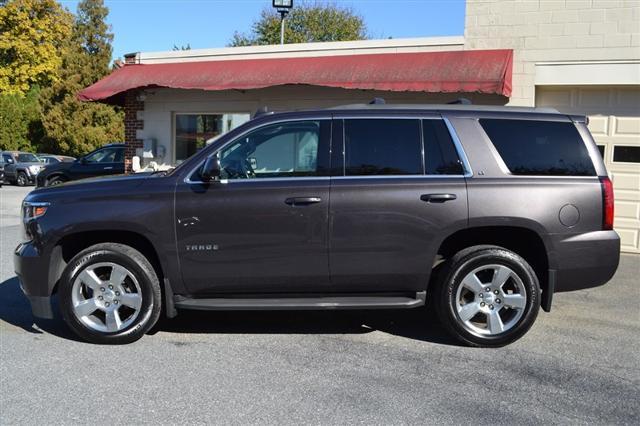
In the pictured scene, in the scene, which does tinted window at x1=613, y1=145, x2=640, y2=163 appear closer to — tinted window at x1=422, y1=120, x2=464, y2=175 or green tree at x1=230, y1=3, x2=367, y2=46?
tinted window at x1=422, y1=120, x2=464, y2=175

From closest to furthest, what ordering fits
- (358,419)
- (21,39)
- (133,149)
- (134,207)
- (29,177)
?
(358,419) < (134,207) < (133,149) < (29,177) < (21,39)

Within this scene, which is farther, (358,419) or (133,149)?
(133,149)

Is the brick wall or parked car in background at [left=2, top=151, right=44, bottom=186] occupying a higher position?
the brick wall

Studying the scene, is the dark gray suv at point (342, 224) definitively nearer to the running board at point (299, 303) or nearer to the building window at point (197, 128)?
the running board at point (299, 303)

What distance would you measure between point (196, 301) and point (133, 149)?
370 inches

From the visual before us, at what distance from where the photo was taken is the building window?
12.6m

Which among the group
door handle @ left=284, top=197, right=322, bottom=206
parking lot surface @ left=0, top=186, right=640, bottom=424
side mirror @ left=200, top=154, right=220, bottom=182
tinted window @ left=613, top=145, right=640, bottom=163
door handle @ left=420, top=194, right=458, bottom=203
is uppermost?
tinted window @ left=613, top=145, right=640, bottom=163

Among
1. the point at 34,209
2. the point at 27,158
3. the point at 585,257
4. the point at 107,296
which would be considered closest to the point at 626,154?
the point at 585,257

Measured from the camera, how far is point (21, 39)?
3438 centimetres

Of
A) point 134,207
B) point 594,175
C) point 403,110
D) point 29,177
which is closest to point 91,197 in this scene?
point 134,207

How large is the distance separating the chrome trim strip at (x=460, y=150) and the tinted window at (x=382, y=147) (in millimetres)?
260

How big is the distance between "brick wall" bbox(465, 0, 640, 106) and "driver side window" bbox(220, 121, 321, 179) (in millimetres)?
6168

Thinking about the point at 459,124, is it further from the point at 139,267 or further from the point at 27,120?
the point at 27,120

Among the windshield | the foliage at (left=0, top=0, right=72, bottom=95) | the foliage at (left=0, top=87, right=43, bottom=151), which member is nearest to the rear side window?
the windshield
